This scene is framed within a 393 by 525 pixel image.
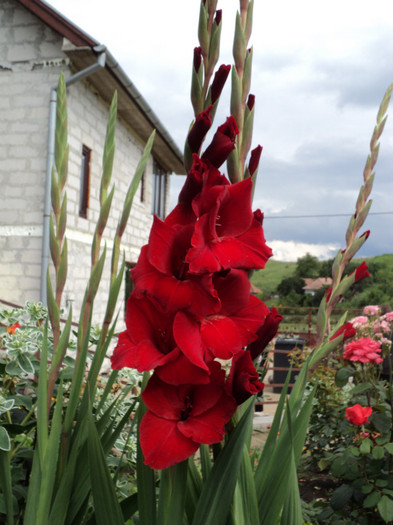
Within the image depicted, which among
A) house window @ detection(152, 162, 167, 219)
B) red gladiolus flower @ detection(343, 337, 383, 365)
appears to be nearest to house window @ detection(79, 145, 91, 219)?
house window @ detection(152, 162, 167, 219)

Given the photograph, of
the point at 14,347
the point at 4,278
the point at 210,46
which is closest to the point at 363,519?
the point at 14,347

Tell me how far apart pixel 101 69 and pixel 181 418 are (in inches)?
321

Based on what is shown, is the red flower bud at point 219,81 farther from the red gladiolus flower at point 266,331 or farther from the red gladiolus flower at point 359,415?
the red gladiolus flower at point 359,415

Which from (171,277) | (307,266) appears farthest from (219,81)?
(307,266)

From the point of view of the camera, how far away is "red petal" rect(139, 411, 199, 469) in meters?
0.59

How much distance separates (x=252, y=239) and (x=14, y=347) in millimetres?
1125

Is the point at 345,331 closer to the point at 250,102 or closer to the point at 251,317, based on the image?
the point at 251,317

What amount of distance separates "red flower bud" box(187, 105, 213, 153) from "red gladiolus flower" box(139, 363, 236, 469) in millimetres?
276

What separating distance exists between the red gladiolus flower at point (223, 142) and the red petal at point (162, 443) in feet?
1.06

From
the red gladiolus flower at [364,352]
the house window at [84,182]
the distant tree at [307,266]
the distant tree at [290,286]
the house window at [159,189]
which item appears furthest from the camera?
the distant tree at [307,266]

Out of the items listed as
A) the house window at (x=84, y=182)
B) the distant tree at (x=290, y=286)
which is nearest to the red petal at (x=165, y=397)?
the house window at (x=84, y=182)

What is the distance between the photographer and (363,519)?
2.67 m

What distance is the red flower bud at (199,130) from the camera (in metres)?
0.64

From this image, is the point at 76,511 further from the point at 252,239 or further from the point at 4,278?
the point at 4,278
